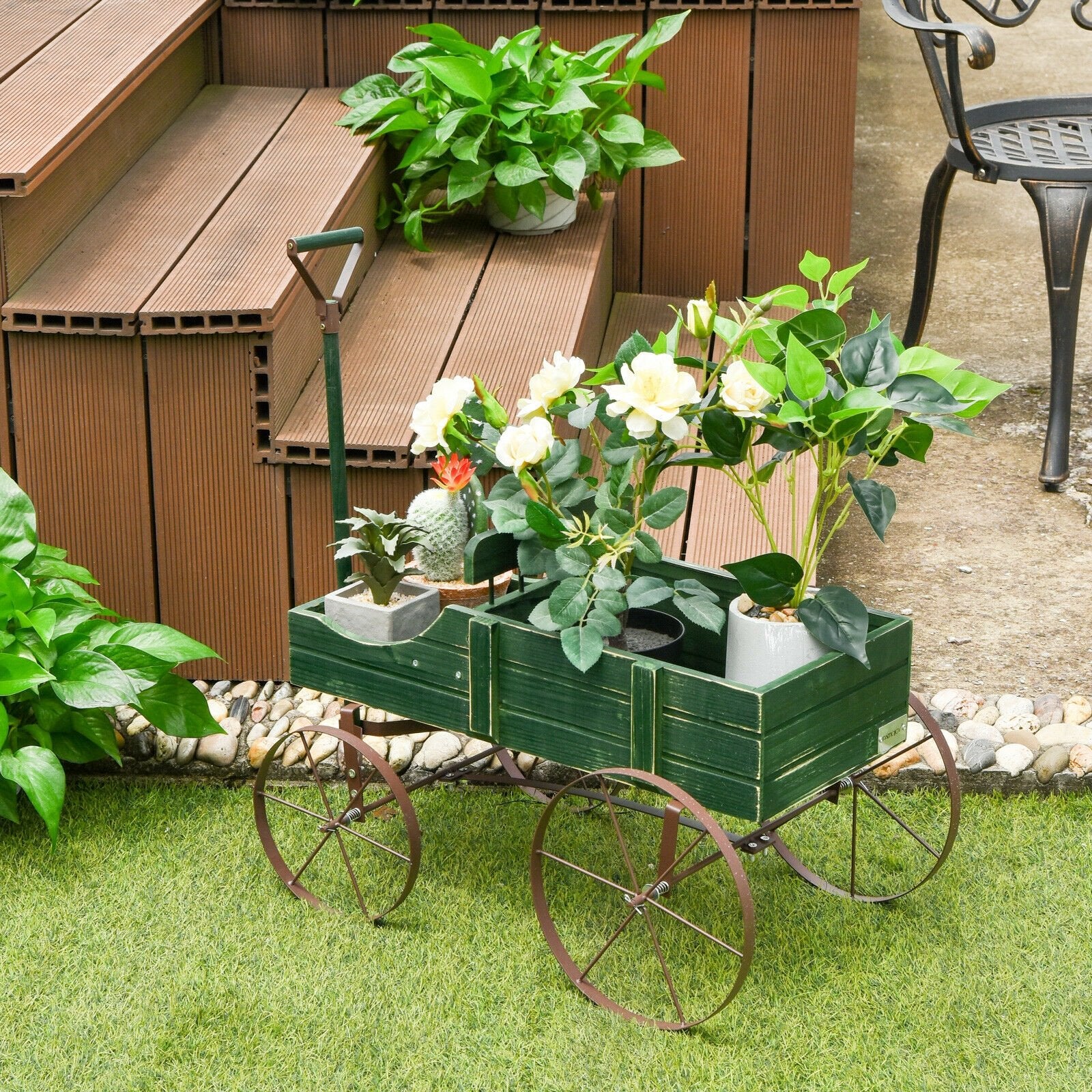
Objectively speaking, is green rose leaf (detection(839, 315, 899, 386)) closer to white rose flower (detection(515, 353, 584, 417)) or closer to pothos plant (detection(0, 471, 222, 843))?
white rose flower (detection(515, 353, 584, 417))

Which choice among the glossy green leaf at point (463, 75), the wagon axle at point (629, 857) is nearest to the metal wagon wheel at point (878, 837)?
the wagon axle at point (629, 857)

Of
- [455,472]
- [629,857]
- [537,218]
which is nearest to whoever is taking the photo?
[455,472]

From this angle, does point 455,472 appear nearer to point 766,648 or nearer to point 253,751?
point 766,648

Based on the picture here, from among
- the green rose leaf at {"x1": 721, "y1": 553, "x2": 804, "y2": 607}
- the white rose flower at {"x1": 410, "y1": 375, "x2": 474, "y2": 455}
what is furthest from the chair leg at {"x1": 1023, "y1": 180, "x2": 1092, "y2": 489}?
the white rose flower at {"x1": 410, "y1": 375, "x2": 474, "y2": 455}

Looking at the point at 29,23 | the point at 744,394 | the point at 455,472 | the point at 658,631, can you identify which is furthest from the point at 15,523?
the point at 29,23

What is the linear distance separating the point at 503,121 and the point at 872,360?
1842 mm

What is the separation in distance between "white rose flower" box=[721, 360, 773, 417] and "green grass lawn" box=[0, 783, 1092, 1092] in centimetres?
95

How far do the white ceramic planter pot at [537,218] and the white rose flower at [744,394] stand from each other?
1.92 m

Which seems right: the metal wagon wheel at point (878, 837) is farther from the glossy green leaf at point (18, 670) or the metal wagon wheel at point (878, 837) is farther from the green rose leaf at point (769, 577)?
the glossy green leaf at point (18, 670)

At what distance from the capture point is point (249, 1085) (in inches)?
93.0

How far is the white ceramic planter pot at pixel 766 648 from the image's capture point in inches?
95.2

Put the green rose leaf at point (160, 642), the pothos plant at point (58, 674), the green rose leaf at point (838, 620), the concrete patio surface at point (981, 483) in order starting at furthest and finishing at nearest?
the concrete patio surface at point (981, 483)
the green rose leaf at point (160, 642)
the pothos plant at point (58, 674)
the green rose leaf at point (838, 620)

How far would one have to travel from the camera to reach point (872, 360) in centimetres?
231

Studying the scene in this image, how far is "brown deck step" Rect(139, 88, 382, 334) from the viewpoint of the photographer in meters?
3.26
